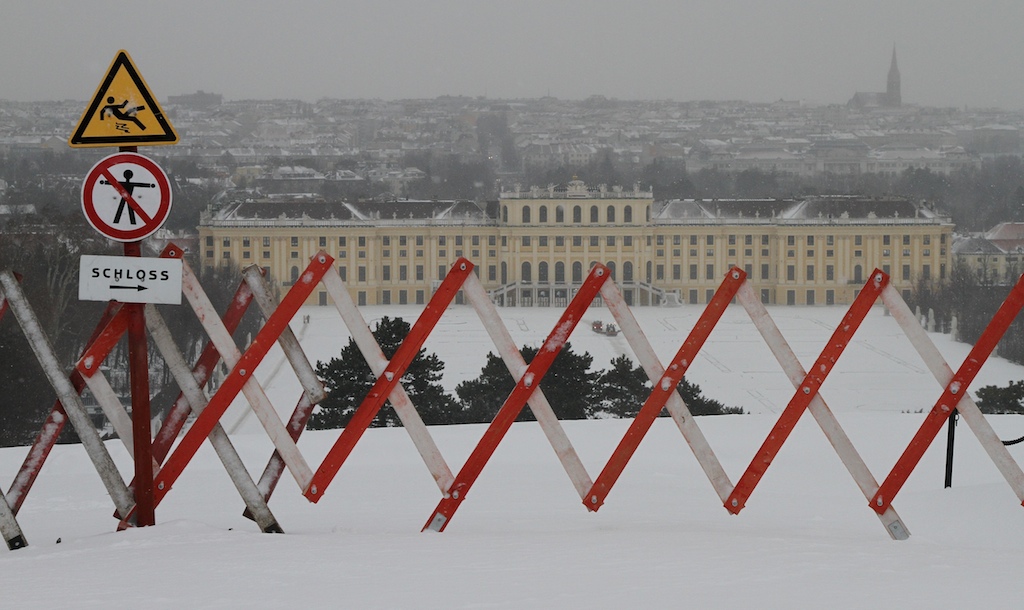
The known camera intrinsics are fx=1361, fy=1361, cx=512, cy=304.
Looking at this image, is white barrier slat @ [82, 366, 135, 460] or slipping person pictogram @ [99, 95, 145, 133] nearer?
slipping person pictogram @ [99, 95, 145, 133]

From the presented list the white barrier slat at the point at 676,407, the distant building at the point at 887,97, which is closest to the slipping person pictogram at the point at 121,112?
the white barrier slat at the point at 676,407

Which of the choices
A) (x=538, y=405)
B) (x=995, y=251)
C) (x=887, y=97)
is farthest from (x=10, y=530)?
(x=887, y=97)

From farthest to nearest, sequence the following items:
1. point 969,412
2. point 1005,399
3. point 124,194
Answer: point 1005,399, point 969,412, point 124,194

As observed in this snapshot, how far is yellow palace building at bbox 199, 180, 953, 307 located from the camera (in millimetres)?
80562

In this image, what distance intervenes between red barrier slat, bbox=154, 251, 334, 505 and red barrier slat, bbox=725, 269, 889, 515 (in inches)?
66.6

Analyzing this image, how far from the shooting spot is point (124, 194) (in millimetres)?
4684

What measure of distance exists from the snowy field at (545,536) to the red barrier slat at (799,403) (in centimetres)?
17

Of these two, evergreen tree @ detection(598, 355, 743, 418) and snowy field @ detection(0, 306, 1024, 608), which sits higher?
snowy field @ detection(0, 306, 1024, 608)

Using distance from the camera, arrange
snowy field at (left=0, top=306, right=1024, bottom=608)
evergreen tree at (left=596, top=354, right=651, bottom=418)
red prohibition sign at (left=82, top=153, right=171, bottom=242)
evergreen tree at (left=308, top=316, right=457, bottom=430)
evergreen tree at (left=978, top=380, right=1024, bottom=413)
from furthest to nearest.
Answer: evergreen tree at (left=596, top=354, right=651, bottom=418)
evergreen tree at (left=308, top=316, right=457, bottom=430)
evergreen tree at (left=978, top=380, right=1024, bottom=413)
red prohibition sign at (left=82, top=153, right=171, bottom=242)
snowy field at (left=0, top=306, right=1024, bottom=608)

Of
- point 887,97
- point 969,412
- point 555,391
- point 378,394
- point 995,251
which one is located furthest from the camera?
point 887,97

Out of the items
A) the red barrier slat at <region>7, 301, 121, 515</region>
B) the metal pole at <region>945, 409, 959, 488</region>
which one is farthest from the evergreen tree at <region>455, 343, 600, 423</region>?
the red barrier slat at <region>7, 301, 121, 515</region>

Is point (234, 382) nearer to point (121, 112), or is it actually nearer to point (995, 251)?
point (121, 112)

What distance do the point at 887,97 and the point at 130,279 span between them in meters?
196

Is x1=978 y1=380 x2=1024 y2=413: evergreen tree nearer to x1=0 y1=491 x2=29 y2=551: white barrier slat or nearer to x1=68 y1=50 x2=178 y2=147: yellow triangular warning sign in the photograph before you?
x1=68 y1=50 x2=178 y2=147: yellow triangular warning sign
